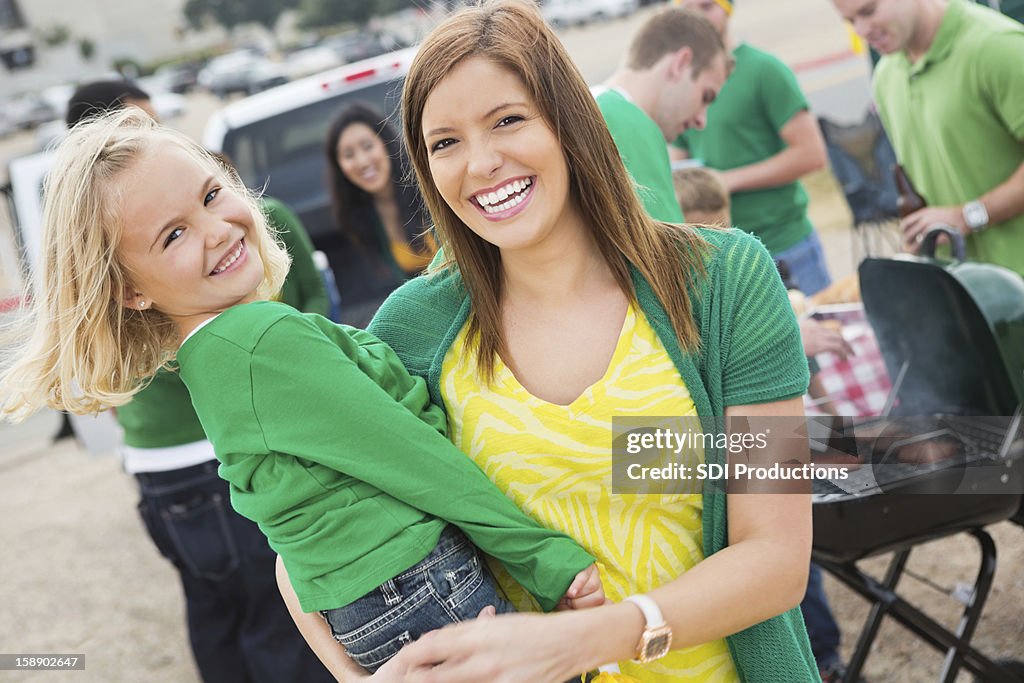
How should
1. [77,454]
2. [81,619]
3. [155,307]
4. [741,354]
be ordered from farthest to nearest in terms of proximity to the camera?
[77,454] < [81,619] < [155,307] < [741,354]

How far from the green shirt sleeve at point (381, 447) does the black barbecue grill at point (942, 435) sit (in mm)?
937

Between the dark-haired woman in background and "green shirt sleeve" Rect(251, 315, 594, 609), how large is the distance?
305 cm

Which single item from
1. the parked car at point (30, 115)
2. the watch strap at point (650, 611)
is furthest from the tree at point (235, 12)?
the watch strap at point (650, 611)

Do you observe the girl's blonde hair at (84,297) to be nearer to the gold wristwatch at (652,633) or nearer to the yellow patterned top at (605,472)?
the yellow patterned top at (605,472)

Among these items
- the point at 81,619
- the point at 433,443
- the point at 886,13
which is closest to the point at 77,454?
the point at 81,619

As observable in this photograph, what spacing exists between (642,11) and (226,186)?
112ft

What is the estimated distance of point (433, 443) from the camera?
56.3 inches

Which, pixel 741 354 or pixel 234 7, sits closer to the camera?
pixel 741 354

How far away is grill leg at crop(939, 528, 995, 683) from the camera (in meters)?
2.50

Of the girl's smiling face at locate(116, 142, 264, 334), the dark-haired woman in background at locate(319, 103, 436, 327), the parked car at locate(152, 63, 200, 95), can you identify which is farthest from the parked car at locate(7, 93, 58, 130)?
the girl's smiling face at locate(116, 142, 264, 334)

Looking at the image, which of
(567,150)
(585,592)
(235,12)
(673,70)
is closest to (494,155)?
(567,150)

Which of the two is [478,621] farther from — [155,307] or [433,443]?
[155,307]

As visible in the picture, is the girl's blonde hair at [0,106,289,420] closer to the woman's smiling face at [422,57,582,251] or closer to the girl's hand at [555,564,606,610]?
the woman's smiling face at [422,57,582,251]

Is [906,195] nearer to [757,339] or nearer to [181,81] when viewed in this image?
[757,339]
